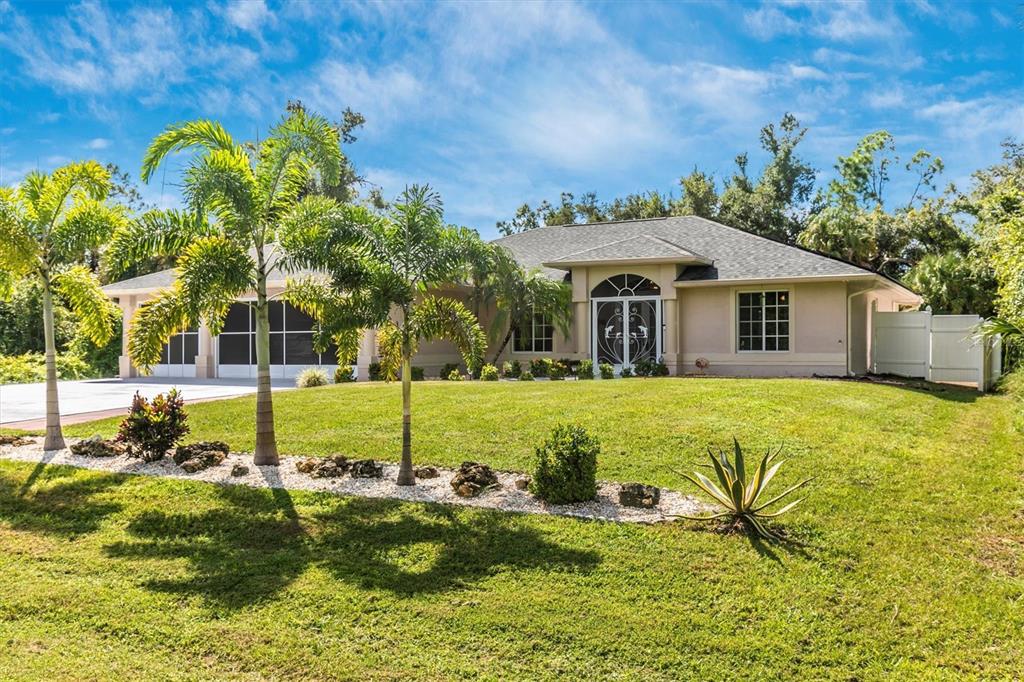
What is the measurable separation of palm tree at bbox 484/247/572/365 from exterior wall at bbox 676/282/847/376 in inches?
134

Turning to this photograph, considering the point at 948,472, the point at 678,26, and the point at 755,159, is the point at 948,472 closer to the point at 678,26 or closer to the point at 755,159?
the point at 678,26

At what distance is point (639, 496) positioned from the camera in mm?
8227

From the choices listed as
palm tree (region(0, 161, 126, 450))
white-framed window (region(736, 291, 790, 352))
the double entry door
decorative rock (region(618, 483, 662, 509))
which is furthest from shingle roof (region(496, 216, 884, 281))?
decorative rock (region(618, 483, 662, 509))

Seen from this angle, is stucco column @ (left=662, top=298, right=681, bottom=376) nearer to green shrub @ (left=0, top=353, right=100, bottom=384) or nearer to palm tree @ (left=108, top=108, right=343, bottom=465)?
palm tree @ (left=108, top=108, right=343, bottom=465)

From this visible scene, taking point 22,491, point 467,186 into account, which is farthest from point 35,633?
point 467,186

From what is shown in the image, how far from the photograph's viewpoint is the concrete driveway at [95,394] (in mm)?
15852

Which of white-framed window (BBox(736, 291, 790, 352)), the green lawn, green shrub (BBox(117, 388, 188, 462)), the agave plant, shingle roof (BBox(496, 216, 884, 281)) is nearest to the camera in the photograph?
the green lawn

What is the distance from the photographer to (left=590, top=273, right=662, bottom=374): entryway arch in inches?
843

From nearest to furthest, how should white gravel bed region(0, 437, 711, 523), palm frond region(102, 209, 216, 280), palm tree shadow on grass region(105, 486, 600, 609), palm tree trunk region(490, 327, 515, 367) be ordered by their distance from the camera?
palm tree shadow on grass region(105, 486, 600, 609) → white gravel bed region(0, 437, 711, 523) → palm frond region(102, 209, 216, 280) → palm tree trunk region(490, 327, 515, 367)

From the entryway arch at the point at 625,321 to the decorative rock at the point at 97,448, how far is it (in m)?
13.3

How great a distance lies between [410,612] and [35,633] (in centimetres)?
278

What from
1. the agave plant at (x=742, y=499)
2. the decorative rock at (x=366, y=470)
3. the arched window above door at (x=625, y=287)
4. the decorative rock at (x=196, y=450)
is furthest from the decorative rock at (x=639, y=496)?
the arched window above door at (x=625, y=287)

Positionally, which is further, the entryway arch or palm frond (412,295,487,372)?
the entryway arch

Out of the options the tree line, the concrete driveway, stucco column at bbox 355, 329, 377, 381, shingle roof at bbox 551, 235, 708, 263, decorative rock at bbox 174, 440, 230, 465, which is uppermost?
the tree line
